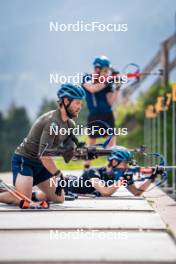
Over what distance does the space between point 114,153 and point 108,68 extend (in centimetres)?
210

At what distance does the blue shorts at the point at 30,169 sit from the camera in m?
6.56

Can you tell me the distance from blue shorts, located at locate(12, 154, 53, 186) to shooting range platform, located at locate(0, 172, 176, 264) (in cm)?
38

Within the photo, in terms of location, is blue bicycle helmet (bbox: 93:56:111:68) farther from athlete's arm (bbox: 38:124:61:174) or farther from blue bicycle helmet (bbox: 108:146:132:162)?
athlete's arm (bbox: 38:124:61:174)

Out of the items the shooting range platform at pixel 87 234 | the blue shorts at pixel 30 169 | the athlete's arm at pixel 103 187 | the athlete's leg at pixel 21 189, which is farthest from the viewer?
the athlete's arm at pixel 103 187

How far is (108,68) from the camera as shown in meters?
8.89

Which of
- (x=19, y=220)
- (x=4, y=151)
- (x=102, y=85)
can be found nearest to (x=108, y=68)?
(x=102, y=85)

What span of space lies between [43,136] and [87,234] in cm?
173

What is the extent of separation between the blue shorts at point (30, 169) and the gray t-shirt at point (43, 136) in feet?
0.16

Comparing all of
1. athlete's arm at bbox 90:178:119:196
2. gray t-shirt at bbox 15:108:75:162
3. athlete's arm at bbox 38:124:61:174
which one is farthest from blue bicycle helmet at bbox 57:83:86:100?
athlete's arm at bbox 90:178:119:196

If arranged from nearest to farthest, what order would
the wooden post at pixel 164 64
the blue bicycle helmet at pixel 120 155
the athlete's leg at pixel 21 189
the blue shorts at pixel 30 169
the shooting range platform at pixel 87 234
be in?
1. the shooting range platform at pixel 87 234
2. the athlete's leg at pixel 21 189
3. the blue shorts at pixel 30 169
4. the blue bicycle helmet at pixel 120 155
5. the wooden post at pixel 164 64

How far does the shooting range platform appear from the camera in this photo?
12.4 ft

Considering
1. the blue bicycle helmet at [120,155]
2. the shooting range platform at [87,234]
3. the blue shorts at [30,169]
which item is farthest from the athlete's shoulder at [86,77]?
the shooting range platform at [87,234]

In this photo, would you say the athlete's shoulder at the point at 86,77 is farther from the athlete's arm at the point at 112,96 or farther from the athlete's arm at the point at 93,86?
the athlete's arm at the point at 112,96

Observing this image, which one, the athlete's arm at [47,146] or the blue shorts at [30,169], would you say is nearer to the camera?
the athlete's arm at [47,146]
